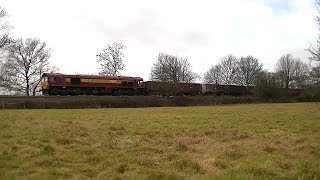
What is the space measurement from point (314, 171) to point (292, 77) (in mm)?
106164

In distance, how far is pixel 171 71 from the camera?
95.4 m

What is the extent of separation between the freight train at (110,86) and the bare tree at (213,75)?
164ft

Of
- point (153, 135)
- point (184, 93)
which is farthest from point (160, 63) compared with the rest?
point (153, 135)

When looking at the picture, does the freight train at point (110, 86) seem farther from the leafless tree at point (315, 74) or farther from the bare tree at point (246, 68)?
the bare tree at point (246, 68)

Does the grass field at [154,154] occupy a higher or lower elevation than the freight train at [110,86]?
lower

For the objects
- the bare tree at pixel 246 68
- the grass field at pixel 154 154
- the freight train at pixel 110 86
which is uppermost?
the bare tree at pixel 246 68

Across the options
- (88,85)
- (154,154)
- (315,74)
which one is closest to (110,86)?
(88,85)

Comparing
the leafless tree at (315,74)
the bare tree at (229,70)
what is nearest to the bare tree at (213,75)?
the bare tree at (229,70)

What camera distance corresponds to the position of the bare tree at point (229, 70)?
115 metres

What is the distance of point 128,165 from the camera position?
9883mm

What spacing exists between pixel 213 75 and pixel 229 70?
579 cm

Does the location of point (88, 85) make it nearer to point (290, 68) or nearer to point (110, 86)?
point (110, 86)

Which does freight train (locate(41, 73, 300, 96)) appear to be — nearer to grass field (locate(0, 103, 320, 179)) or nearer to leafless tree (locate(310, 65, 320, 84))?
leafless tree (locate(310, 65, 320, 84))

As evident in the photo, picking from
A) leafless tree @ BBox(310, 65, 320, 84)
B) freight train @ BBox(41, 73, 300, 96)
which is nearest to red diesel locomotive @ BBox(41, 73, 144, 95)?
freight train @ BBox(41, 73, 300, 96)
